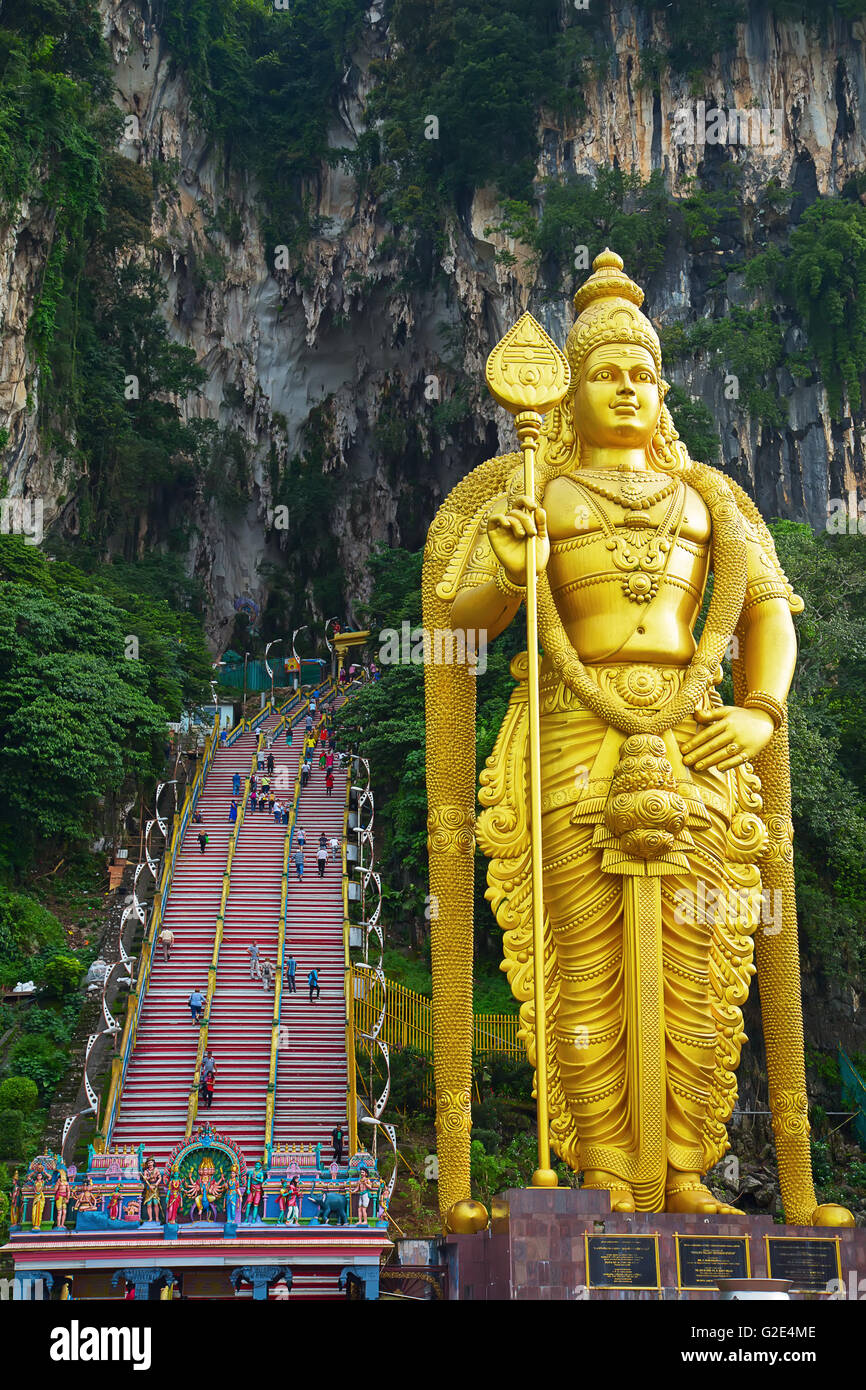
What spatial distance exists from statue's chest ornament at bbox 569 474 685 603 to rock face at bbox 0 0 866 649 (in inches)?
692

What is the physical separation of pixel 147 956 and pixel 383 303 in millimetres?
21669

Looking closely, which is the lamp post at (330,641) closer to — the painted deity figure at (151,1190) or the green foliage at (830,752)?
the green foliage at (830,752)

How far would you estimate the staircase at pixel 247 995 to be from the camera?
13156 millimetres

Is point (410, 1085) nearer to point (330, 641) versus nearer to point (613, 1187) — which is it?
point (613, 1187)

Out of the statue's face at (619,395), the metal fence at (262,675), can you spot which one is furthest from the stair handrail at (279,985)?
the metal fence at (262,675)

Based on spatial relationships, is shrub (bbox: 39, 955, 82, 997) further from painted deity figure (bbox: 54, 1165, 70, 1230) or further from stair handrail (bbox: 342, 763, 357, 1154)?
painted deity figure (bbox: 54, 1165, 70, 1230)

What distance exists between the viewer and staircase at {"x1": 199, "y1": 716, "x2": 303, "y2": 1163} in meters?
13.2

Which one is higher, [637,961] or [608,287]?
[608,287]

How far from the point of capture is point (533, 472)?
775cm

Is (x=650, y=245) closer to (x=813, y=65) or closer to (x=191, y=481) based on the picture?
(x=813, y=65)

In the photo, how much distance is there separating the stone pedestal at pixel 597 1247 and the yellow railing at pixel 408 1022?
8.39 metres

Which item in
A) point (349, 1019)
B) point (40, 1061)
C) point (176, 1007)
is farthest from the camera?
point (176, 1007)

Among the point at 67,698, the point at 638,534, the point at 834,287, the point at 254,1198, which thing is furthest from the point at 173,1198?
the point at 834,287
